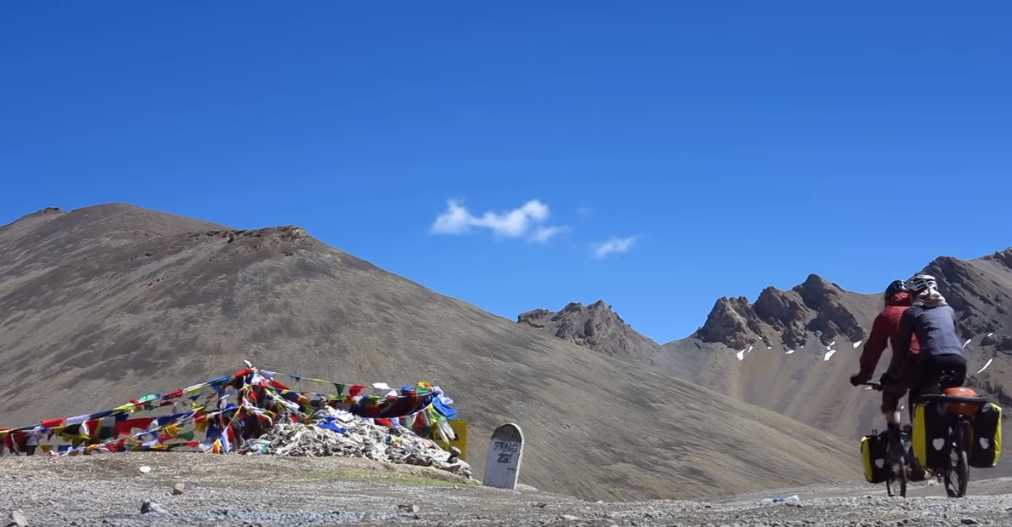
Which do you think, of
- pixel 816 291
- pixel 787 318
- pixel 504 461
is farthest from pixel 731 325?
pixel 504 461

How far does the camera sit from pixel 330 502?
10367 millimetres

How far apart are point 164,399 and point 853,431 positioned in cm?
9669

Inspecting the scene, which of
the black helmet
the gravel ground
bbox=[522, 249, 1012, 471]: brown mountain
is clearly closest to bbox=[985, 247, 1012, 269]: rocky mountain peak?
bbox=[522, 249, 1012, 471]: brown mountain

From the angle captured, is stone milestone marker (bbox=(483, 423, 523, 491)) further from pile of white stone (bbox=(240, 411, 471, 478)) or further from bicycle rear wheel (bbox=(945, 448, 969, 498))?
bicycle rear wheel (bbox=(945, 448, 969, 498))

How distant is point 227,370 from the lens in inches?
1815

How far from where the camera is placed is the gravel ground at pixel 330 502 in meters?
7.47

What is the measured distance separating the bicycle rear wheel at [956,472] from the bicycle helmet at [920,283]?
1334 millimetres

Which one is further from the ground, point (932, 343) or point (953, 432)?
point (932, 343)

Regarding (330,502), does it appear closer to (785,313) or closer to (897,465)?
(897,465)

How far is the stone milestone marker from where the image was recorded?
17531 millimetres

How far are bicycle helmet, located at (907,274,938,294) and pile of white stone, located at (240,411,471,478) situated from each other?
10.4 m

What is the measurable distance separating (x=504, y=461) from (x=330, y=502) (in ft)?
24.5

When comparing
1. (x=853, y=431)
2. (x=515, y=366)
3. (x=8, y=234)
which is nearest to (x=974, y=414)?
(x=515, y=366)

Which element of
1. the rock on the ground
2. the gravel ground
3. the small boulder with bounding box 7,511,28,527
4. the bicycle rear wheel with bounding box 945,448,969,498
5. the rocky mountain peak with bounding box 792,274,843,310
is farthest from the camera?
the rocky mountain peak with bounding box 792,274,843,310
